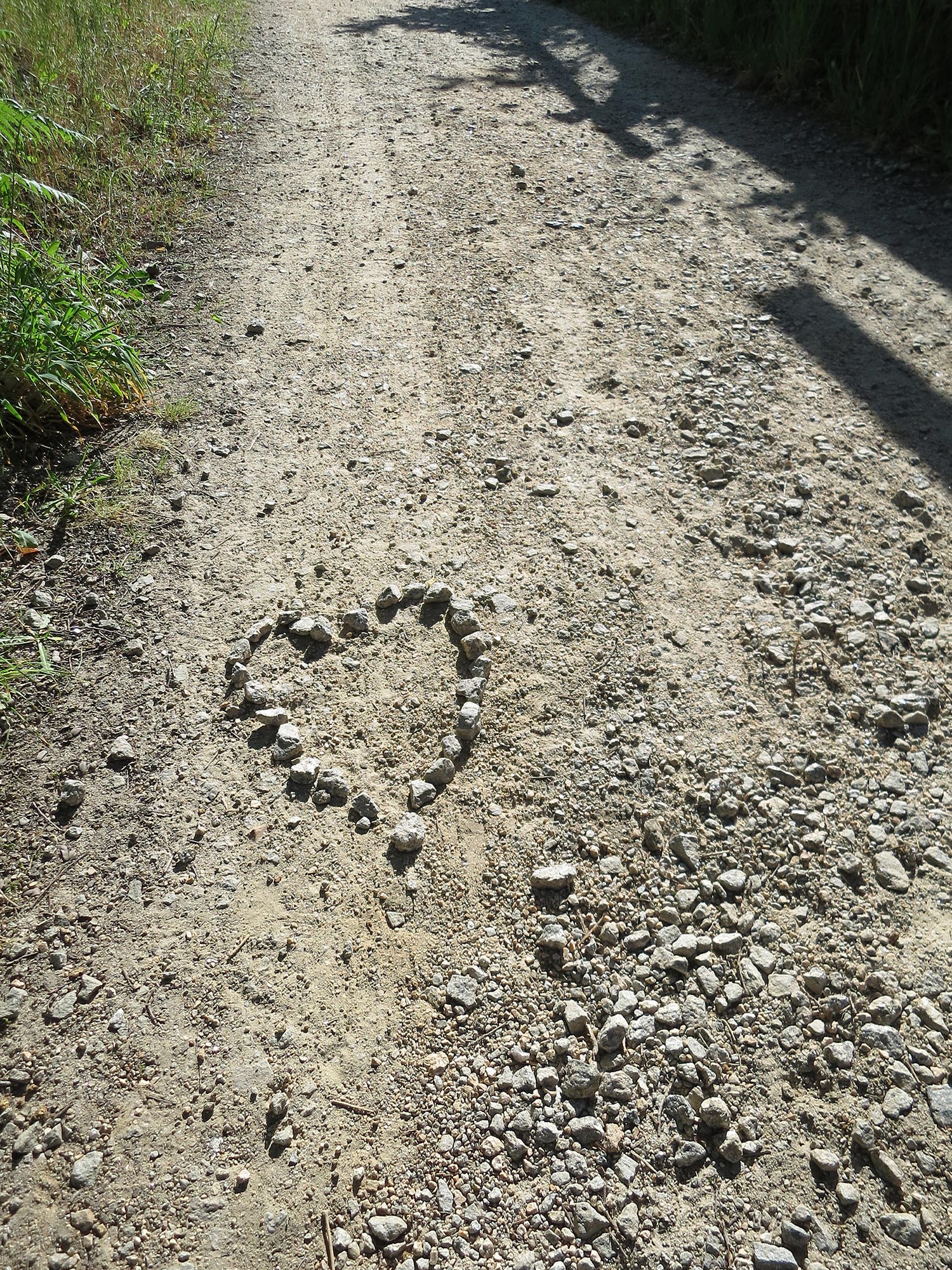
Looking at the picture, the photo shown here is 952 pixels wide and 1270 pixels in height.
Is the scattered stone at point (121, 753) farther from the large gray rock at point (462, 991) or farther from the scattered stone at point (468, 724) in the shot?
the large gray rock at point (462, 991)

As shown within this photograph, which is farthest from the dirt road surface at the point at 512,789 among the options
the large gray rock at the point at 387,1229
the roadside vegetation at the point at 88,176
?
the roadside vegetation at the point at 88,176

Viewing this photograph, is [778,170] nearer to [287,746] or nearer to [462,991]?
[287,746]

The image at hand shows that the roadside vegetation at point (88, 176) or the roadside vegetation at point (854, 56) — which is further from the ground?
the roadside vegetation at point (854, 56)

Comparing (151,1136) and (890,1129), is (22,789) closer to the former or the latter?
(151,1136)

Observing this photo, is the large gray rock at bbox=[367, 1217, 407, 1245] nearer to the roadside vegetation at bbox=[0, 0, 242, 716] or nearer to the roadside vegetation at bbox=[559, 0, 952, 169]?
the roadside vegetation at bbox=[0, 0, 242, 716]

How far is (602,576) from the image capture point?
2885mm

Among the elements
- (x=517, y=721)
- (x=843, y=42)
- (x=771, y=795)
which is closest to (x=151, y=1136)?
(x=517, y=721)

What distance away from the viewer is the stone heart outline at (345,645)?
Answer: 2328 millimetres

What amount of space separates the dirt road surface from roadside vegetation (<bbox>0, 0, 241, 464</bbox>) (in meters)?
0.38

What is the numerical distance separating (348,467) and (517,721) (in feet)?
4.59

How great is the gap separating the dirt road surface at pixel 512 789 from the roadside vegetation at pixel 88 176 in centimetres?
38

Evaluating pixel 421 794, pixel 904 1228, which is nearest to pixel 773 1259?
pixel 904 1228

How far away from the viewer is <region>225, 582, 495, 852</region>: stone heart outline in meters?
2.33

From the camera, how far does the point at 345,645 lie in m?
2.74
